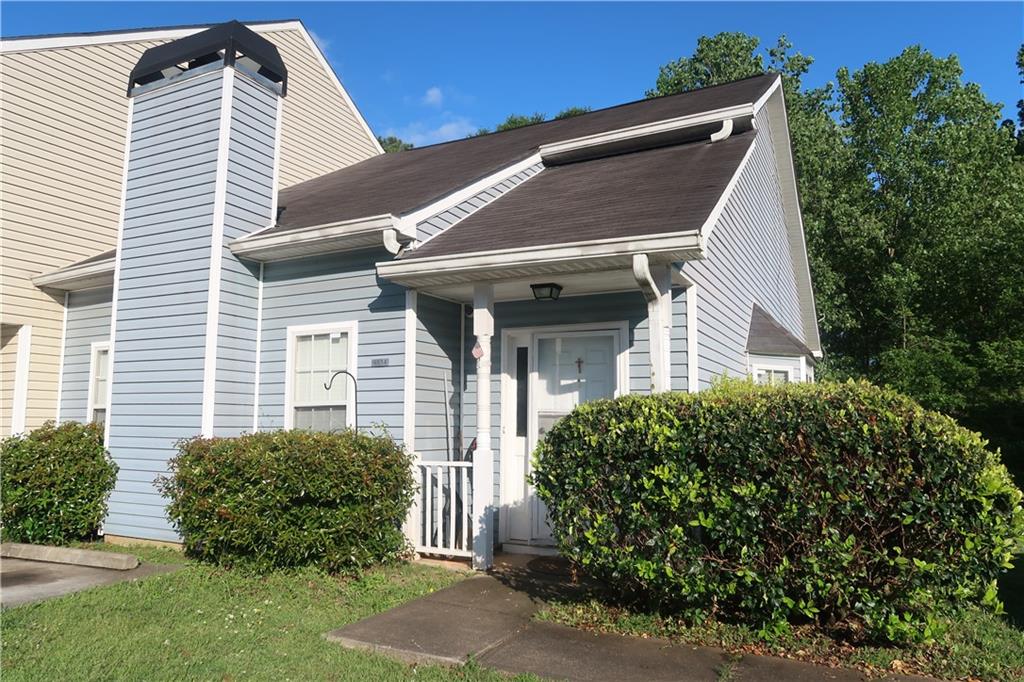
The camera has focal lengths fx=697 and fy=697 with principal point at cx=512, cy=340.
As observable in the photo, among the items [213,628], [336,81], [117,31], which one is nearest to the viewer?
[213,628]

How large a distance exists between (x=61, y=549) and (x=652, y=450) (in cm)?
600

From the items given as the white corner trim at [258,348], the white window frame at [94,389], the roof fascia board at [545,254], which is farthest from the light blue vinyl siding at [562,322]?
the white window frame at [94,389]

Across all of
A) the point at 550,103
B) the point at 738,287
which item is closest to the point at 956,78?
the point at 550,103

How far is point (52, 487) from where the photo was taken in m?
7.63

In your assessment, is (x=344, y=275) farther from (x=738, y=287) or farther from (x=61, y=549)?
(x=738, y=287)

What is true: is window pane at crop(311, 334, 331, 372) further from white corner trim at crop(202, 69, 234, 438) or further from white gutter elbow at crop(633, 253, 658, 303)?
white gutter elbow at crop(633, 253, 658, 303)

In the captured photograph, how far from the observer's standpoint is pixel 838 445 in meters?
4.05

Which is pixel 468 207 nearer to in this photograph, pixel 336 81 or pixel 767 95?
pixel 767 95

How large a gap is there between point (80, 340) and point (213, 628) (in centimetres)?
685

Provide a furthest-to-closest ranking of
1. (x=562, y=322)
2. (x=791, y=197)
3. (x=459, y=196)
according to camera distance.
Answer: (x=791, y=197) < (x=459, y=196) < (x=562, y=322)

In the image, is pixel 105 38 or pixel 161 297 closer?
pixel 161 297

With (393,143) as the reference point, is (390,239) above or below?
A: below

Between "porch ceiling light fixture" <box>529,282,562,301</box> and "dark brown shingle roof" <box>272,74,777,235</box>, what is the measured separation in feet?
5.25

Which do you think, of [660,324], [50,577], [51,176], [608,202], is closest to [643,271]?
[660,324]
